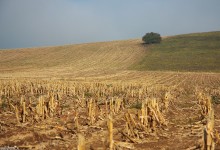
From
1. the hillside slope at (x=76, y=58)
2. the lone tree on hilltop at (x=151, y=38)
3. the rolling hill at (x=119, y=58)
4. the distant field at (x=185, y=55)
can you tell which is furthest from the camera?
the lone tree on hilltop at (x=151, y=38)

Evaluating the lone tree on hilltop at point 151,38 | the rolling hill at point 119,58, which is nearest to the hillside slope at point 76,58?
the rolling hill at point 119,58

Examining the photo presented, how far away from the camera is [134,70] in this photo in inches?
2251

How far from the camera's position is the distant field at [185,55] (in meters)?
60.0

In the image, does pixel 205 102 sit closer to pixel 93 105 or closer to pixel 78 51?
pixel 93 105

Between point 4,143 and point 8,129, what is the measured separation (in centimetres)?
182

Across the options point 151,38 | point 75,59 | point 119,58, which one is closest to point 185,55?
point 119,58

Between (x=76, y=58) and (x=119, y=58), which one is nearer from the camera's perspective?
(x=119, y=58)

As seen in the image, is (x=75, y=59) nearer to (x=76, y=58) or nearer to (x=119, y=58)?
(x=76, y=58)

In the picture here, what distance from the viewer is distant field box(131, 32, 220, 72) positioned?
197 feet

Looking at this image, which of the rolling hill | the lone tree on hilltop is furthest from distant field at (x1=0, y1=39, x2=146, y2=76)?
the lone tree on hilltop

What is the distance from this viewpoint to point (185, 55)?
229ft

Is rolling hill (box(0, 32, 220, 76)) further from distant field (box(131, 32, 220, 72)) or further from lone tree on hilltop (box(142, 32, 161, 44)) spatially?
lone tree on hilltop (box(142, 32, 161, 44))

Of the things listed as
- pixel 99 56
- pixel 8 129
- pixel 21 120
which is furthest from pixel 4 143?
pixel 99 56

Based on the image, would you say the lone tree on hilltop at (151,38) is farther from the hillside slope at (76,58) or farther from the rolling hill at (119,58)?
the hillside slope at (76,58)
